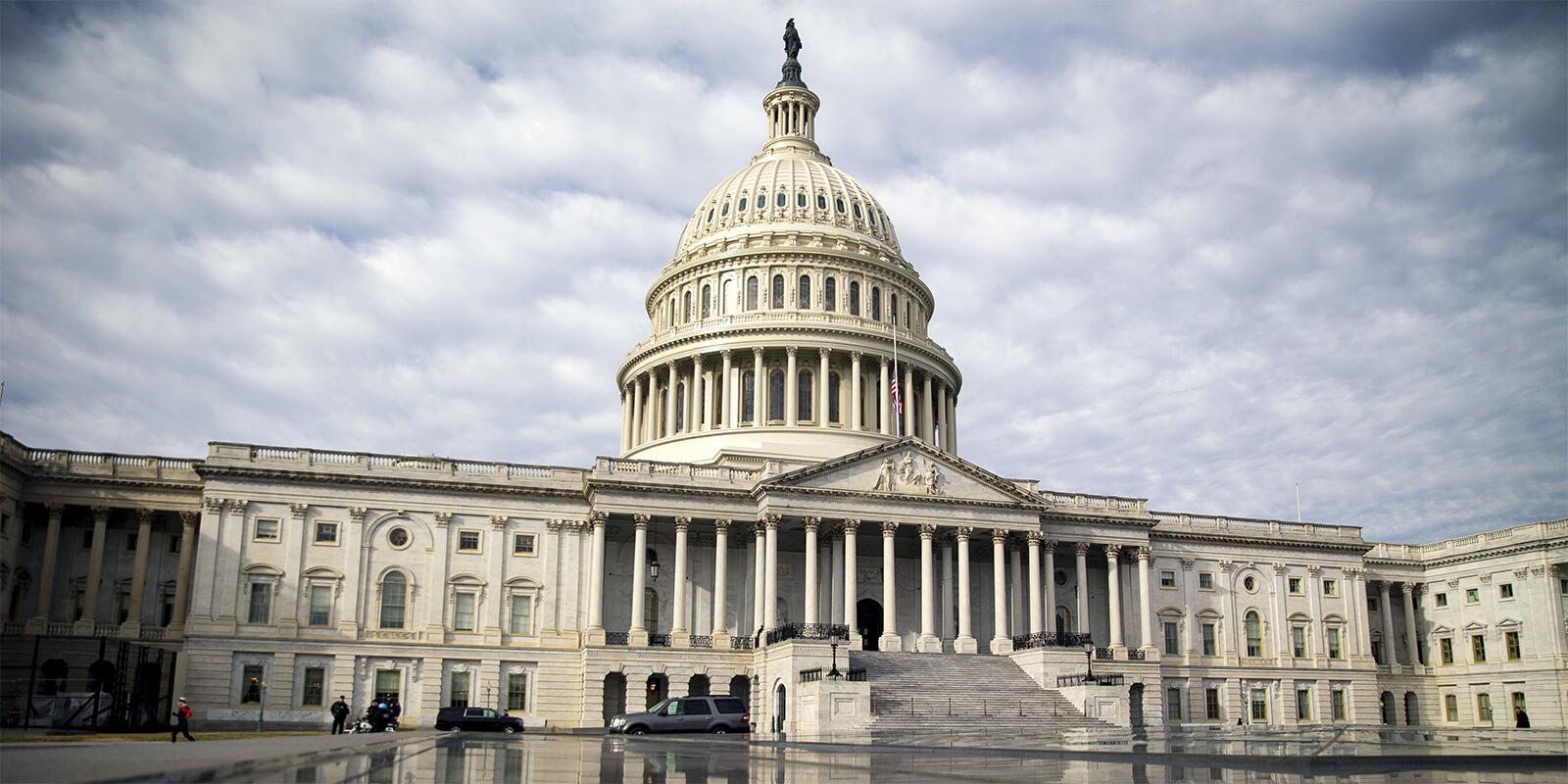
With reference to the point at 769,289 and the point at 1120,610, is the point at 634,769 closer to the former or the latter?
the point at 1120,610

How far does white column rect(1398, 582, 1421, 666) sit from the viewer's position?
8399 cm

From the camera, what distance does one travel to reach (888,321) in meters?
86.8

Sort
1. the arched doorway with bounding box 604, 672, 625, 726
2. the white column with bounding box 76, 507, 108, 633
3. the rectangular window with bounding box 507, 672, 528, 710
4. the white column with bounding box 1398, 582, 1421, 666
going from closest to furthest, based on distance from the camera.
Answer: the white column with bounding box 76, 507, 108, 633 < the arched doorway with bounding box 604, 672, 625, 726 < the rectangular window with bounding box 507, 672, 528, 710 < the white column with bounding box 1398, 582, 1421, 666

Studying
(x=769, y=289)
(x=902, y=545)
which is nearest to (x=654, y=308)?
(x=769, y=289)

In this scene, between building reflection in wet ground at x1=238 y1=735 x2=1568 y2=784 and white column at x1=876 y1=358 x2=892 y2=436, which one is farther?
white column at x1=876 y1=358 x2=892 y2=436

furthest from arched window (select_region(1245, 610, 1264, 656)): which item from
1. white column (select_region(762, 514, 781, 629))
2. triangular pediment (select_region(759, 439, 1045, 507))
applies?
white column (select_region(762, 514, 781, 629))

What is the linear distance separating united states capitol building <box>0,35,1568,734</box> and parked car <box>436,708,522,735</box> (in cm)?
879

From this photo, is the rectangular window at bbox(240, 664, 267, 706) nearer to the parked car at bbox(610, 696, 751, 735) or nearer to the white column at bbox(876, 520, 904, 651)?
the parked car at bbox(610, 696, 751, 735)

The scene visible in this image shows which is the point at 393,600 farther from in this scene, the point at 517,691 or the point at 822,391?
the point at 822,391

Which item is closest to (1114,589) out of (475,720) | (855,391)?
(855,391)

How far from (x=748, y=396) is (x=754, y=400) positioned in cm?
94

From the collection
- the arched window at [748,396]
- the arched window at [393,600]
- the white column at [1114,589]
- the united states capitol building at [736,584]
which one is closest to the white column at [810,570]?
the united states capitol building at [736,584]

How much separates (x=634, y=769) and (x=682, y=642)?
4065 cm

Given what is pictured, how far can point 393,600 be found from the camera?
63031mm
